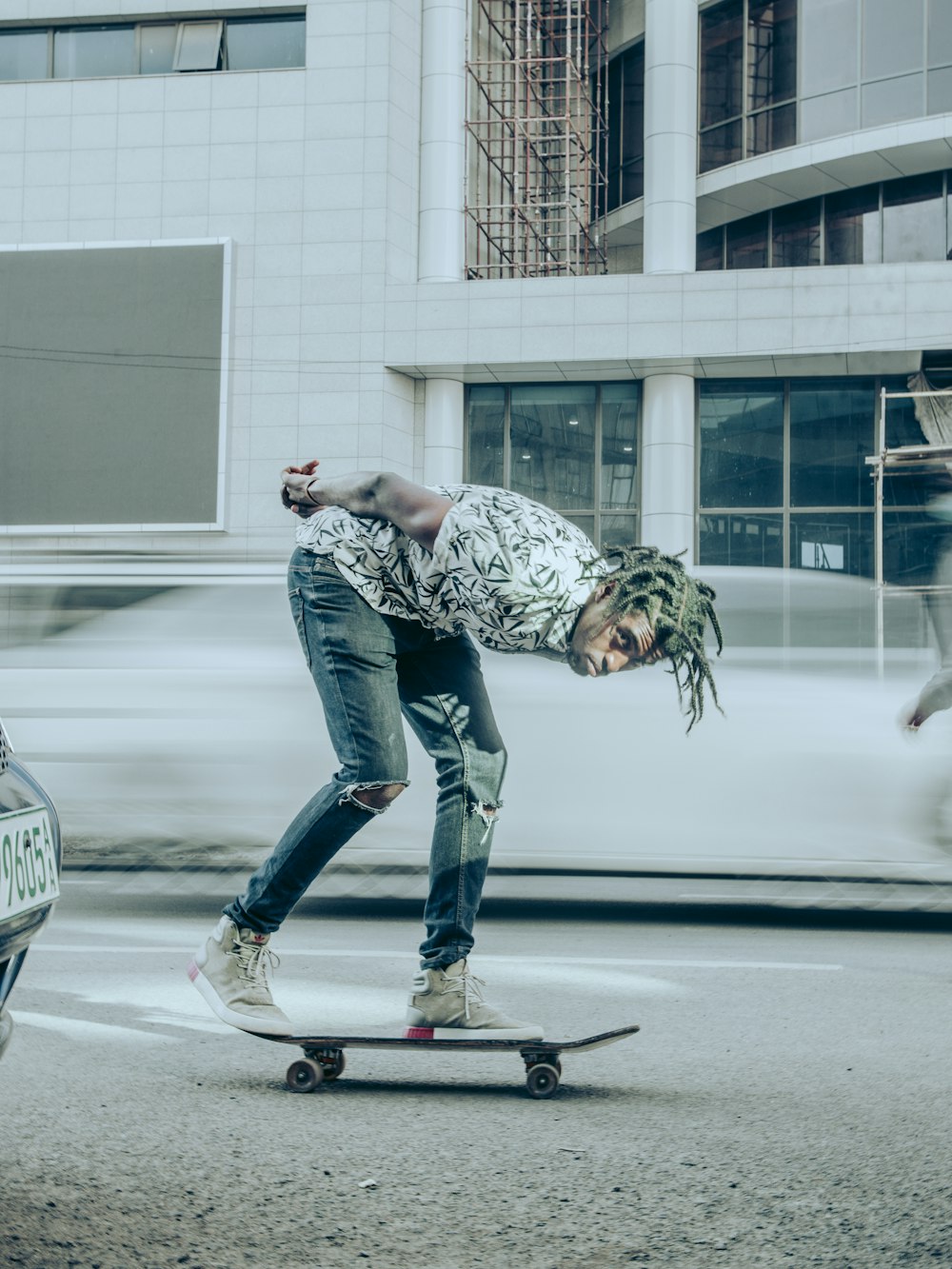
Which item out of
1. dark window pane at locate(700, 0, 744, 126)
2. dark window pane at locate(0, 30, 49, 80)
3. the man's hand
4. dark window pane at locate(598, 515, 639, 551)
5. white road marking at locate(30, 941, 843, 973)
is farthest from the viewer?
dark window pane at locate(0, 30, 49, 80)

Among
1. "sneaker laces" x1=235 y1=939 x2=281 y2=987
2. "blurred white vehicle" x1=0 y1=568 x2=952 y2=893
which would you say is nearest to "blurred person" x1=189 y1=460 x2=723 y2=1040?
"sneaker laces" x1=235 y1=939 x2=281 y2=987

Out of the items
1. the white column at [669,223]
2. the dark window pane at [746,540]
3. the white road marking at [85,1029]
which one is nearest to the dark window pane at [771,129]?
the white column at [669,223]

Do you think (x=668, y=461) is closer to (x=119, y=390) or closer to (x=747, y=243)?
(x=747, y=243)

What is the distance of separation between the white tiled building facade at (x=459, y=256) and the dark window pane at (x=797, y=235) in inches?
1.7

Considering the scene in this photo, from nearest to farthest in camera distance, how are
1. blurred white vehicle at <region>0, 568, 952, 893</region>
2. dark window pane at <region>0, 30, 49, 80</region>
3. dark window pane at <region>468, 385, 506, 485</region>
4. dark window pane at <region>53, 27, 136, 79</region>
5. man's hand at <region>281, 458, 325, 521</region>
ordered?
man's hand at <region>281, 458, 325, 521</region> → blurred white vehicle at <region>0, 568, 952, 893</region> → dark window pane at <region>468, 385, 506, 485</region> → dark window pane at <region>53, 27, 136, 79</region> → dark window pane at <region>0, 30, 49, 80</region>

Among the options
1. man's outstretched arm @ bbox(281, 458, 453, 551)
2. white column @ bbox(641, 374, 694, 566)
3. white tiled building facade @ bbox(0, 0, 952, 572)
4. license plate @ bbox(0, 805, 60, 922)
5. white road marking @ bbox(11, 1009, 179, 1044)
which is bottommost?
white road marking @ bbox(11, 1009, 179, 1044)

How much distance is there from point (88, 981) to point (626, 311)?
1981 centimetres

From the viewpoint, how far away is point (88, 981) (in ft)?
16.0

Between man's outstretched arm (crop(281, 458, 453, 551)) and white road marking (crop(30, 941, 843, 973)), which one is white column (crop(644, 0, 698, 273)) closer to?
white road marking (crop(30, 941, 843, 973))

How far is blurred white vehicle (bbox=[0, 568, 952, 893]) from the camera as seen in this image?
596 centimetres

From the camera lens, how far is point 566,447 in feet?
81.8

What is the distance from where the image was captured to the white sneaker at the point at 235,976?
3656mm

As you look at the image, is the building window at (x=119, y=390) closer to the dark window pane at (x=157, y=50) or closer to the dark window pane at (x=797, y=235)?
the dark window pane at (x=157, y=50)

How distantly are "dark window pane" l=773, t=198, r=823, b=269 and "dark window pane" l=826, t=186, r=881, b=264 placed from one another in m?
0.23
